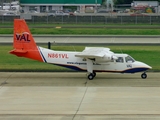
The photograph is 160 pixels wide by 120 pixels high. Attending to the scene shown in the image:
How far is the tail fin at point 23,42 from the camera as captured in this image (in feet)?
91.9

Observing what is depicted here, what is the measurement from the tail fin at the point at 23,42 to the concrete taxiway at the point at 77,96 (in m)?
1.41

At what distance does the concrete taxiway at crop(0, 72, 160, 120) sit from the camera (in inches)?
725

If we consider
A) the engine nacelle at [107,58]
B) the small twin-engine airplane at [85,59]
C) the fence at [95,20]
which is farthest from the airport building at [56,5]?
the engine nacelle at [107,58]

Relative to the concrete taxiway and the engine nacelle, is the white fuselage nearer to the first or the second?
the engine nacelle

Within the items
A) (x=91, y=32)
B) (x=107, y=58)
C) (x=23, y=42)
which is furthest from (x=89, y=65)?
(x=91, y=32)

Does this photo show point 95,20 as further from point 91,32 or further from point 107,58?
point 107,58

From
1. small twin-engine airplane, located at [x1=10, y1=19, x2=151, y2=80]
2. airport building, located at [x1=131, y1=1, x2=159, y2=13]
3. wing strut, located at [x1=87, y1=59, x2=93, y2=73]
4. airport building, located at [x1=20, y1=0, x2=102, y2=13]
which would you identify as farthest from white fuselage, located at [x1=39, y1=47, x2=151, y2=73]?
airport building, located at [x1=20, y1=0, x2=102, y2=13]

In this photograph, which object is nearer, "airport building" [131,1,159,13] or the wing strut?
the wing strut

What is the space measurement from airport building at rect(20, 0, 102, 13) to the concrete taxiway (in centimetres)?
8475

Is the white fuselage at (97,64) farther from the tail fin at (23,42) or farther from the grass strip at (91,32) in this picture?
the grass strip at (91,32)

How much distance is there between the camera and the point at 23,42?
92.6 ft

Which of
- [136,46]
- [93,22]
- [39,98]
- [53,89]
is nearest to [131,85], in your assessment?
[53,89]

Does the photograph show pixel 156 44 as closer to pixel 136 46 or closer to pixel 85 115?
pixel 136 46

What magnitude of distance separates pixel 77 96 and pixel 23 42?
7.33 meters
